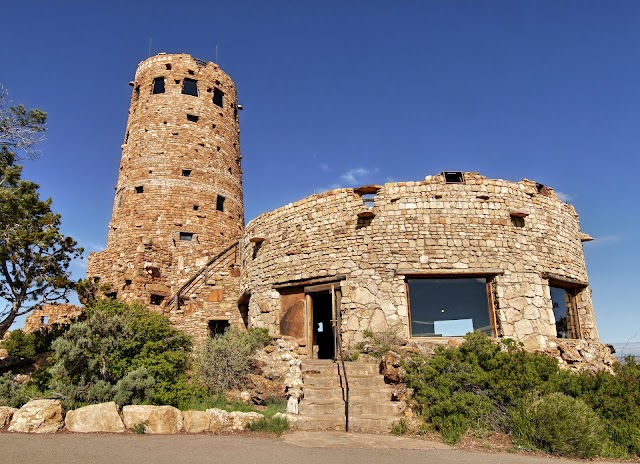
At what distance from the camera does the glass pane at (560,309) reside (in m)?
12.4

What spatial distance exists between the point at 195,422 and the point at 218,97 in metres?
20.9

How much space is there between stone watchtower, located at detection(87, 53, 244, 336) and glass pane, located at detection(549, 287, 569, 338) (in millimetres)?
10855

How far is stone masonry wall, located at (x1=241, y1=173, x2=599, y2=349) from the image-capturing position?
1143cm

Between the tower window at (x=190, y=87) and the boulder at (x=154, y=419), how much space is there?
19.7m

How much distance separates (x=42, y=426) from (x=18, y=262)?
8112 millimetres

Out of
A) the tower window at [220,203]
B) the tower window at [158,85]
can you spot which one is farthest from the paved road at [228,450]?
the tower window at [158,85]

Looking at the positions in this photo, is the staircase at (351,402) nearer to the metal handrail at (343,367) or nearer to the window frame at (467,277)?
the metal handrail at (343,367)

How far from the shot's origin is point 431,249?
38.2 ft

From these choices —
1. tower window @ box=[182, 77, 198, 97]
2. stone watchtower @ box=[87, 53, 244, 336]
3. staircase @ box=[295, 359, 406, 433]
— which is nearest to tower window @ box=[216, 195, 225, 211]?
stone watchtower @ box=[87, 53, 244, 336]

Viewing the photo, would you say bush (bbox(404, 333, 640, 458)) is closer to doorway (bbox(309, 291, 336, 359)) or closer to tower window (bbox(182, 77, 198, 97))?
doorway (bbox(309, 291, 336, 359))

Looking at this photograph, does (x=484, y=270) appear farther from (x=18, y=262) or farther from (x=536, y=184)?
(x=18, y=262)

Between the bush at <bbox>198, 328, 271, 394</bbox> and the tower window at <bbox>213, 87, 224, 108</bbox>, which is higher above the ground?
the tower window at <bbox>213, 87, 224, 108</bbox>


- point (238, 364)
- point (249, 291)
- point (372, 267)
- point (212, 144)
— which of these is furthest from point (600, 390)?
point (212, 144)

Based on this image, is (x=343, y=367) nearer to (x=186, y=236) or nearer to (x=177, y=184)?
(x=186, y=236)
